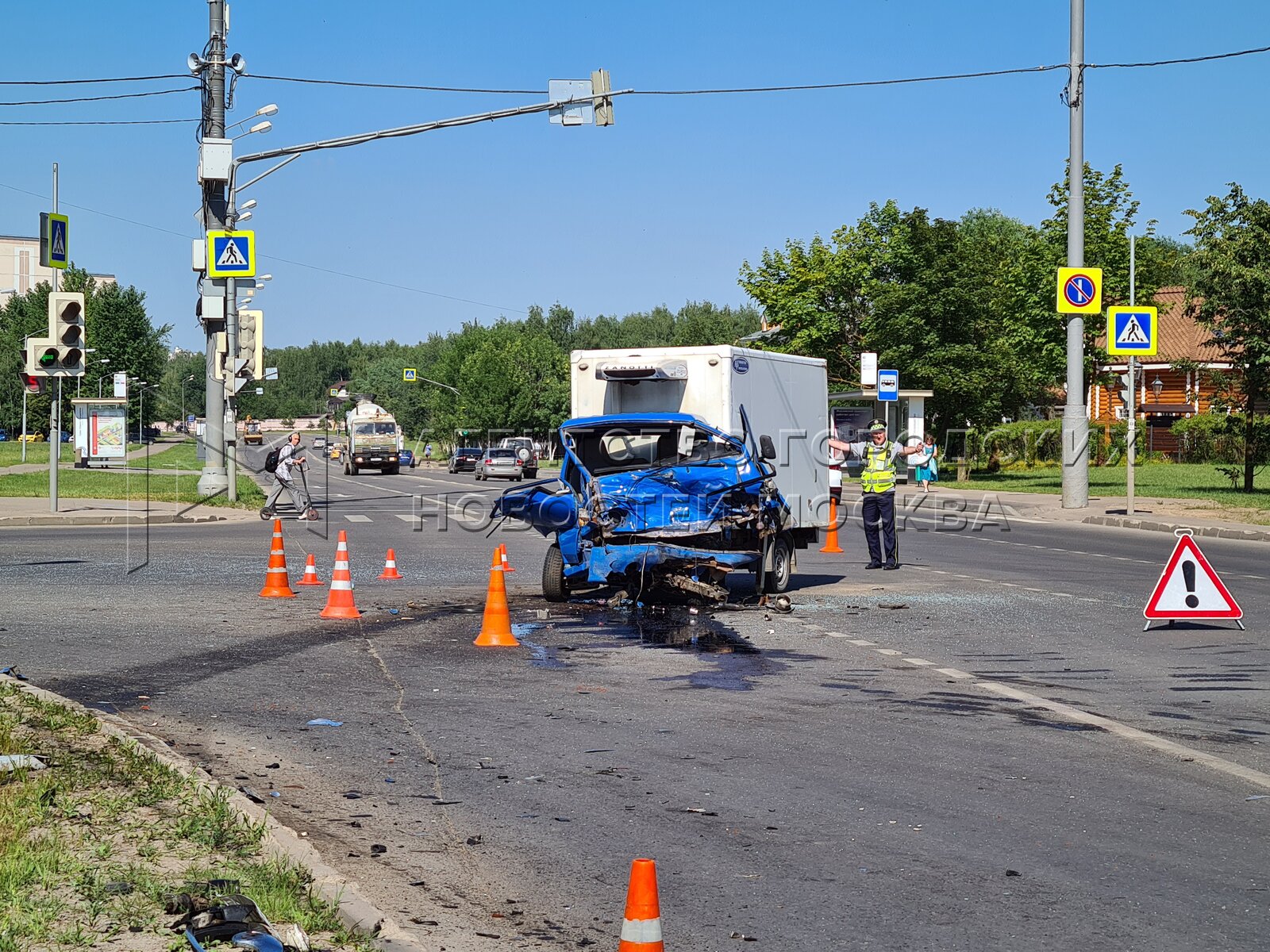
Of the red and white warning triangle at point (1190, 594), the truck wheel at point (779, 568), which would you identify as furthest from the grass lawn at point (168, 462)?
the red and white warning triangle at point (1190, 594)

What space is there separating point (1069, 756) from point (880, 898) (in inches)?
105

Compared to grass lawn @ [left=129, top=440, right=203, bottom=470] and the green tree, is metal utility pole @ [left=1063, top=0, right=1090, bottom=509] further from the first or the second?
grass lawn @ [left=129, top=440, right=203, bottom=470]

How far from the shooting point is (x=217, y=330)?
2992cm

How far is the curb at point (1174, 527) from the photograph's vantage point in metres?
23.2

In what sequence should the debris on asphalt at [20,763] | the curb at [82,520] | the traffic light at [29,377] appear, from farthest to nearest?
the traffic light at [29,377] < the curb at [82,520] < the debris on asphalt at [20,763]

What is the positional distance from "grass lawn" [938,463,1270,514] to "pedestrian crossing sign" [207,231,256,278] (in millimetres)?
20129

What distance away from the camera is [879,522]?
18.8 m

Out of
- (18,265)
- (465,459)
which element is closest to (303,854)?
(465,459)

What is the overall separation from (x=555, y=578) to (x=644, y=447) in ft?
6.06

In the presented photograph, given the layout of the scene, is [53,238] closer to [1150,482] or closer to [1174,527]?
[1174,527]

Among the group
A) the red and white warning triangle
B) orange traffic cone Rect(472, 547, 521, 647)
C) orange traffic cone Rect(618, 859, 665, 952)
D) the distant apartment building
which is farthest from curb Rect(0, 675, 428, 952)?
the distant apartment building

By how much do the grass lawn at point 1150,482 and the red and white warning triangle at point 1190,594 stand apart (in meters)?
15.8

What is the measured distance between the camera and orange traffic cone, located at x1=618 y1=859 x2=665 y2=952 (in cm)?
344

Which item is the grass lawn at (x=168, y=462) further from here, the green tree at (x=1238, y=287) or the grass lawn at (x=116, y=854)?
the grass lawn at (x=116, y=854)
